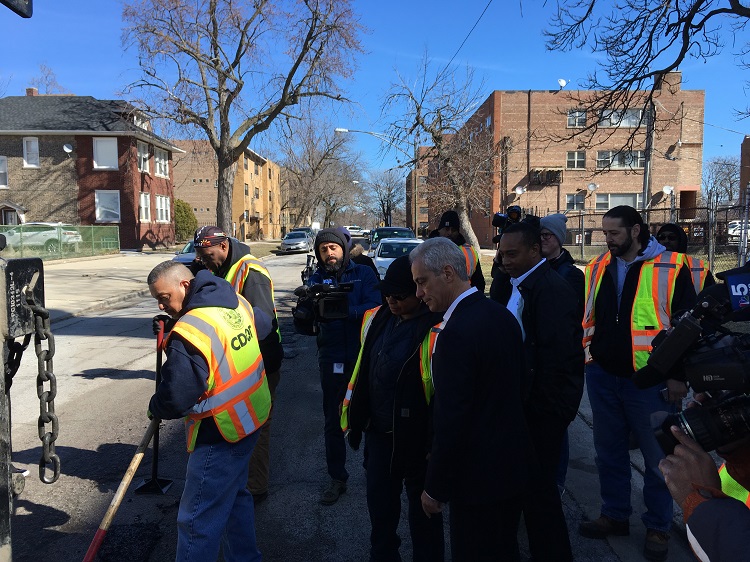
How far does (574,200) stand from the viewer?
37.8 metres

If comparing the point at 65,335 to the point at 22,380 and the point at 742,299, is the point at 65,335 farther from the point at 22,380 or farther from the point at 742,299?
the point at 742,299

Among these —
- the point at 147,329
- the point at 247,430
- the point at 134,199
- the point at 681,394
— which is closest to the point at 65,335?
the point at 147,329

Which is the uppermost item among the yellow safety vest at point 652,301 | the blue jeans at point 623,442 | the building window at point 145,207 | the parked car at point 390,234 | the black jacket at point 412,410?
the building window at point 145,207

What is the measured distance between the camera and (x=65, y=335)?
10141 millimetres

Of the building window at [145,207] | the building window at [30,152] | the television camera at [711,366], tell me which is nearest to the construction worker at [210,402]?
the television camera at [711,366]

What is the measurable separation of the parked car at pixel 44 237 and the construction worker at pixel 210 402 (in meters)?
25.5

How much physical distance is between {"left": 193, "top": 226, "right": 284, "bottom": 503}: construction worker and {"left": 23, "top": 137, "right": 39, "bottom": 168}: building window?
1448 inches

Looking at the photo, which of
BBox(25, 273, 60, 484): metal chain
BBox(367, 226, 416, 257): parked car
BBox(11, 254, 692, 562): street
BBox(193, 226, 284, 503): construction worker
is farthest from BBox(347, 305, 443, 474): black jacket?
BBox(367, 226, 416, 257): parked car

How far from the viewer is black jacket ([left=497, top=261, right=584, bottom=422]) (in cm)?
287

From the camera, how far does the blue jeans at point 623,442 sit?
3.30 meters

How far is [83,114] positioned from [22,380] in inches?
1324

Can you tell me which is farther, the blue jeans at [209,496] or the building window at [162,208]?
the building window at [162,208]

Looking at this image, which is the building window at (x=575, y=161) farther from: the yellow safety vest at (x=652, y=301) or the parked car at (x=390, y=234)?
the yellow safety vest at (x=652, y=301)

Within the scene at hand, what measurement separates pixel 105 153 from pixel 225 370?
36.6 meters
